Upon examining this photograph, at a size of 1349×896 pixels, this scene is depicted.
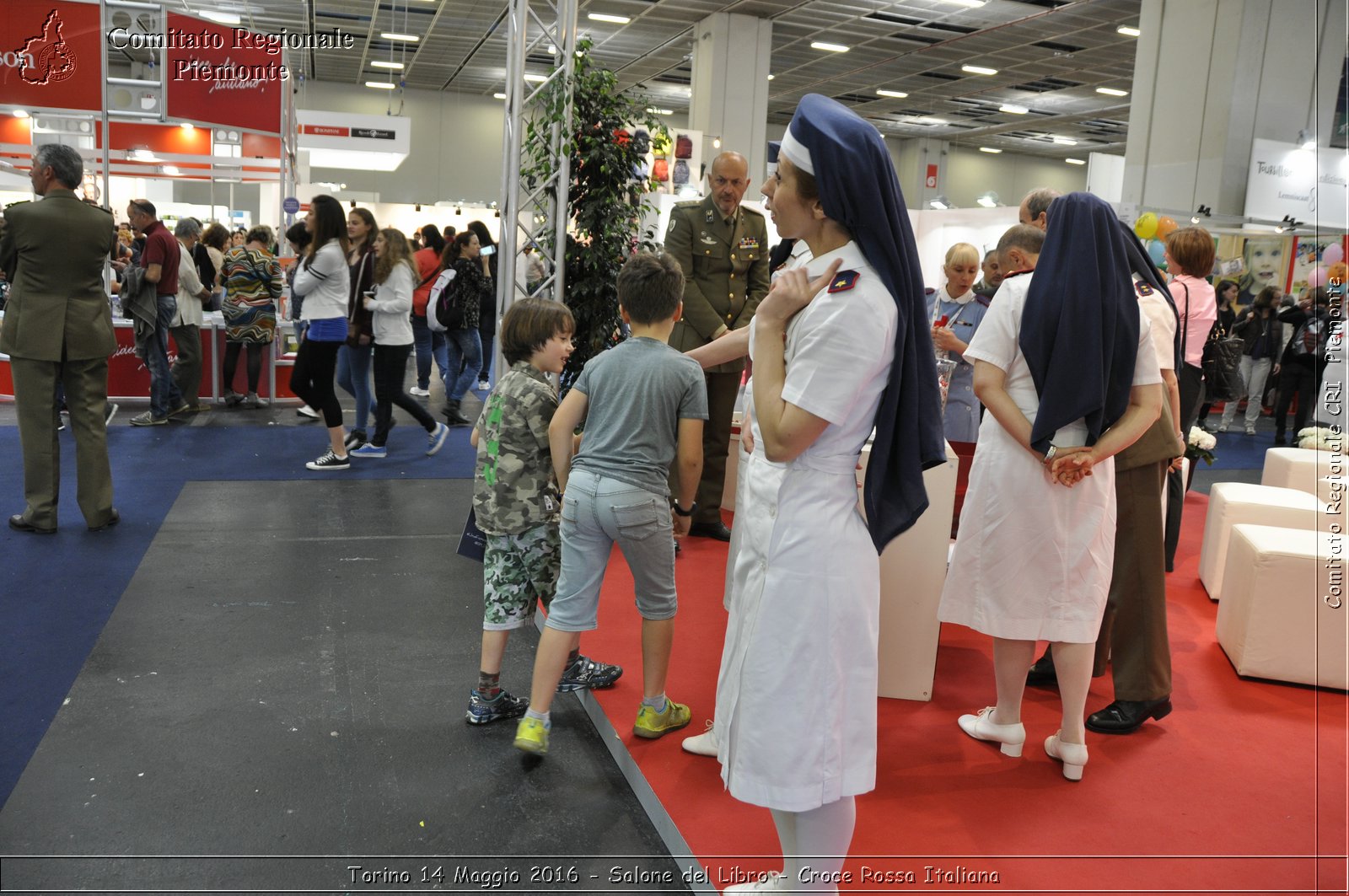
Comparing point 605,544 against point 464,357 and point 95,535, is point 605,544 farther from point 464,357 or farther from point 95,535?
point 464,357

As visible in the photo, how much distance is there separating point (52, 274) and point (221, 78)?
17.3ft

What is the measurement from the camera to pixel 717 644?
3.33 metres

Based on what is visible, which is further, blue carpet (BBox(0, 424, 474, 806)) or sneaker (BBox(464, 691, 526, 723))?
blue carpet (BBox(0, 424, 474, 806))

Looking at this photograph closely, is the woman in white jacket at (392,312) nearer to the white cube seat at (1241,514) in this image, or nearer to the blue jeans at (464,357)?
the blue jeans at (464,357)

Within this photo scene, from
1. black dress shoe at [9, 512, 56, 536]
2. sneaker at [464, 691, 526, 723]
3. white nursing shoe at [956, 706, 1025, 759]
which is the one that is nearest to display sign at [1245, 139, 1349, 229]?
white nursing shoe at [956, 706, 1025, 759]

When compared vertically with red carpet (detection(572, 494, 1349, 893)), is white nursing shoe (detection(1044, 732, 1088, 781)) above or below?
above

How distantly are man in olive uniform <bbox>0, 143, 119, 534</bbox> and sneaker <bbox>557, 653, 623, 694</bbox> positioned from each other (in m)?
2.77

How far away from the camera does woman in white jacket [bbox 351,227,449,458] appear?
5.93 meters

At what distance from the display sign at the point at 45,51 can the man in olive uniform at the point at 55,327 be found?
176 inches

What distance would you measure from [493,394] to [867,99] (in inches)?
701

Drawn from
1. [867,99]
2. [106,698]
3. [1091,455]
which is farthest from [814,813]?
[867,99]

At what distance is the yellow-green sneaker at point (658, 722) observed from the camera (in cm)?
265

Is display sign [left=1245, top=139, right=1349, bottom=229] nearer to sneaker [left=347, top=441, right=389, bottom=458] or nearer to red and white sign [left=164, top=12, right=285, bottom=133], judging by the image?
sneaker [left=347, top=441, right=389, bottom=458]

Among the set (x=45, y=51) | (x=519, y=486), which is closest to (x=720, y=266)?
(x=519, y=486)
